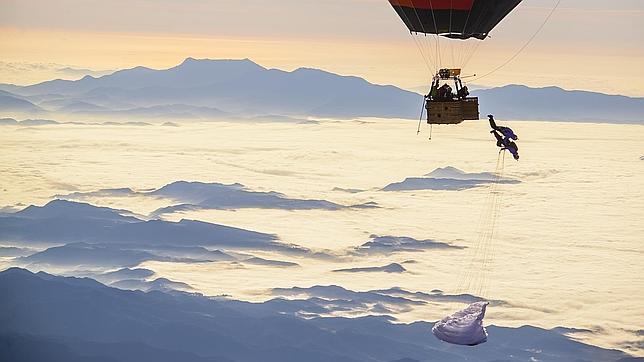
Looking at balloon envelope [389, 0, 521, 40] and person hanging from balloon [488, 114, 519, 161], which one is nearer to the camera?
person hanging from balloon [488, 114, 519, 161]

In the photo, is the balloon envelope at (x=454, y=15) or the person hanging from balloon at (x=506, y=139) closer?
the person hanging from balloon at (x=506, y=139)

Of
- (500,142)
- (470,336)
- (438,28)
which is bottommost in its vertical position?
(470,336)

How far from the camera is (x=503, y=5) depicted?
2800 inches

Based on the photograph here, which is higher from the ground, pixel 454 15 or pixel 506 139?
pixel 454 15

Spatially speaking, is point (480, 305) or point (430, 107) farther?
point (480, 305)

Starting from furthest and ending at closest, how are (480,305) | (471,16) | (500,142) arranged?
(480,305) → (471,16) → (500,142)

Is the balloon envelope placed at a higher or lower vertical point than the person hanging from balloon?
higher

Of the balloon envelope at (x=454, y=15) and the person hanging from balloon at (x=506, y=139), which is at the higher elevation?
the balloon envelope at (x=454, y=15)

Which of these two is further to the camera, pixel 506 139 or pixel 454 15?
pixel 454 15

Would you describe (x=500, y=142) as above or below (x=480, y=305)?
above

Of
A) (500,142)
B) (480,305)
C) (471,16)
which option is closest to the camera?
(500,142)

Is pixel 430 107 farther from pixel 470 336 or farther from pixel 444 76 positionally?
pixel 470 336

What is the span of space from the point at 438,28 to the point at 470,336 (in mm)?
18784

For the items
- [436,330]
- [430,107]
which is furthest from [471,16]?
[436,330]
